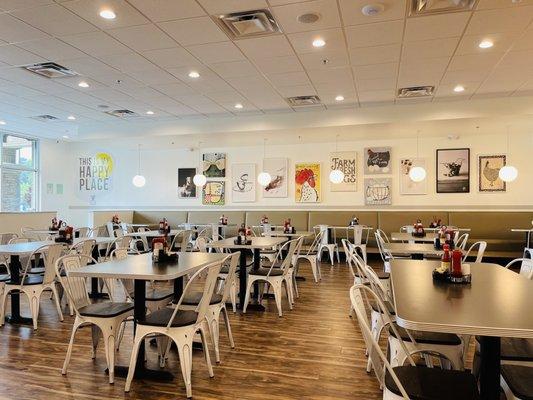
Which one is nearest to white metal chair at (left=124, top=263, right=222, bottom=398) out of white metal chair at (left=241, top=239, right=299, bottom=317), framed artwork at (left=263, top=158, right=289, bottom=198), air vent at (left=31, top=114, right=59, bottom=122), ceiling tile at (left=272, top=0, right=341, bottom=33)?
white metal chair at (left=241, top=239, right=299, bottom=317)

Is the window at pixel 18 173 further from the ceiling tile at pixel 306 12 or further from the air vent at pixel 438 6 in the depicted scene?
the air vent at pixel 438 6

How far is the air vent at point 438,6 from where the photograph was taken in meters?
3.74

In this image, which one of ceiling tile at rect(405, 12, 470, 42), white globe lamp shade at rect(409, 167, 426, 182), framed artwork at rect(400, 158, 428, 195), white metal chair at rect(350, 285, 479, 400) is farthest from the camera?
framed artwork at rect(400, 158, 428, 195)

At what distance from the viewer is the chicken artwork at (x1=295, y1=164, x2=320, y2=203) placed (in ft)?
33.1

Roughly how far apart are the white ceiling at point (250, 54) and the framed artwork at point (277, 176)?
Result: 2679 mm

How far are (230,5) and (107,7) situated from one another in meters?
1.15

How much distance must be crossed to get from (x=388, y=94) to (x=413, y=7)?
3127 millimetres

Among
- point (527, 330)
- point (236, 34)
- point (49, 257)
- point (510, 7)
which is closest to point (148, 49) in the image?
point (236, 34)

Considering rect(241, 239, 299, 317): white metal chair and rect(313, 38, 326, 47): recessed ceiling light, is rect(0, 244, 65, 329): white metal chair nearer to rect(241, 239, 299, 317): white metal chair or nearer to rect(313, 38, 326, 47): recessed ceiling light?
rect(241, 239, 299, 317): white metal chair

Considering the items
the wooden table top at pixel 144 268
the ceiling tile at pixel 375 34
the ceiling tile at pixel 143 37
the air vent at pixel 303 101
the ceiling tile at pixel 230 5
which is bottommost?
the wooden table top at pixel 144 268

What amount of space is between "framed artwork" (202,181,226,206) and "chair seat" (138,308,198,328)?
25.9ft

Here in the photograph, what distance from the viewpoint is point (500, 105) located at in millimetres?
7027

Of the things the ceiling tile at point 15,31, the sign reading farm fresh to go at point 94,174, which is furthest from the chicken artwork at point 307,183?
the ceiling tile at point 15,31

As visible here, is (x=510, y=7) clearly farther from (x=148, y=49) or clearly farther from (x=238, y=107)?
(x=238, y=107)
